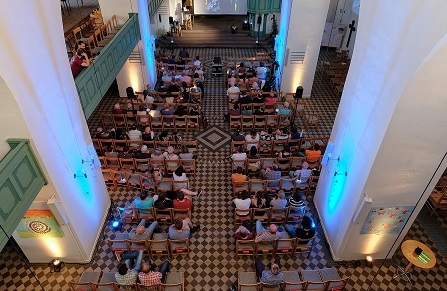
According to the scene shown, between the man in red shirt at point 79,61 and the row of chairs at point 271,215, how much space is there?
5550 mm

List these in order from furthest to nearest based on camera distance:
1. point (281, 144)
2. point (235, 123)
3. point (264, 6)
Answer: point (264, 6) < point (235, 123) < point (281, 144)

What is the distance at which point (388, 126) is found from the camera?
17.9 ft

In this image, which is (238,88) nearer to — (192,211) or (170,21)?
(192,211)

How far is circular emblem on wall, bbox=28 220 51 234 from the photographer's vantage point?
691 centimetres

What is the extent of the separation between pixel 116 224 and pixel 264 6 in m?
13.4

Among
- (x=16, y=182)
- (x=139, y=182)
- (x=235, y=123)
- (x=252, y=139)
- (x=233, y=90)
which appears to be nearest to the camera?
(x=16, y=182)

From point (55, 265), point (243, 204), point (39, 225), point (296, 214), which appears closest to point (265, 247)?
point (243, 204)

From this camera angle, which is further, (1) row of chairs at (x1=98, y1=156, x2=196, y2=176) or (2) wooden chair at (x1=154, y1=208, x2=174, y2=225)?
(1) row of chairs at (x1=98, y1=156, x2=196, y2=176)

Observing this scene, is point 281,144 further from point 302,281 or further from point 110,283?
point 110,283

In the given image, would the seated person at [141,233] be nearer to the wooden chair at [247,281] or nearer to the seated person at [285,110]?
the wooden chair at [247,281]

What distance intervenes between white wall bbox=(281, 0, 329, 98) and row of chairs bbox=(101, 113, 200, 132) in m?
5.33

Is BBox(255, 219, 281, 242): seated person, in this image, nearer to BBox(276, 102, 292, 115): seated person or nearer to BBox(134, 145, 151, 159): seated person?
BBox(134, 145, 151, 159): seated person

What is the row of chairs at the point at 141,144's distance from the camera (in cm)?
1077

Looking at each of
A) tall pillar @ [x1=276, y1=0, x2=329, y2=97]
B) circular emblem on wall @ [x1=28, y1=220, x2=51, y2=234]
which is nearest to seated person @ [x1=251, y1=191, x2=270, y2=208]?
circular emblem on wall @ [x1=28, y1=220, x2=51, y2=234]
